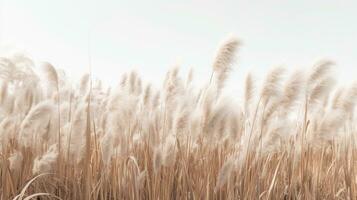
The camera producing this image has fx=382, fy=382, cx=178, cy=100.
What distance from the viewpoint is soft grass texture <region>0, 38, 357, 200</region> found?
178 cm

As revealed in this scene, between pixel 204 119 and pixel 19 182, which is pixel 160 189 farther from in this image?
pixel 19 182

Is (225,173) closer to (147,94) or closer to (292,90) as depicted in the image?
(292,90)

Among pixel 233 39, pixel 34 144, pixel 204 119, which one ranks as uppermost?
pixel 233 39

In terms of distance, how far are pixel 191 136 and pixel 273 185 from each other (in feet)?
1.61

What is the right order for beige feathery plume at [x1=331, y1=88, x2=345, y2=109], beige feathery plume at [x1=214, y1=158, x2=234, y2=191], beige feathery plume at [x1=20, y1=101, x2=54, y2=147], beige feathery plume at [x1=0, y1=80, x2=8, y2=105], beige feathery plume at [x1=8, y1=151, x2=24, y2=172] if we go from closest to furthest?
1. beige feathery plume at [x1=214, y1=158, x2=234, y2=191]
2. beige feathery plume at [x1=20, y1=101, x2=54, y2=147]
3. beige feathery plume at [x1=8, y1=151, x2=24, y2=172]
4. beige feathery plume at [x1=0, y1=80, x2=8, y2=105]
5. beige feathery plume at [x1=331, y1=88, x2=345, y2=109]

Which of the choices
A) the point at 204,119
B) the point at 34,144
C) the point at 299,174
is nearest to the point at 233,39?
the point at 204,119

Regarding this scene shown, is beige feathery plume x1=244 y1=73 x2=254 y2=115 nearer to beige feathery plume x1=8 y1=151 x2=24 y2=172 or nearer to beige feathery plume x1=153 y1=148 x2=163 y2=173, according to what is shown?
beige feathery plume x1=153 y1=148 x2=163 y2=173

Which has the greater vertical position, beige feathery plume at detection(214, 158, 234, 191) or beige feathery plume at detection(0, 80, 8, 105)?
beige feathery plume at detection(0, 80, 8, 105)

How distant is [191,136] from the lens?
1955 mm

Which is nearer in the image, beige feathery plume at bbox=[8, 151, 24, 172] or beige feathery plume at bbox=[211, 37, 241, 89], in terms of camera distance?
beige feathery plume at bbox=[8, 151, 24, 172]

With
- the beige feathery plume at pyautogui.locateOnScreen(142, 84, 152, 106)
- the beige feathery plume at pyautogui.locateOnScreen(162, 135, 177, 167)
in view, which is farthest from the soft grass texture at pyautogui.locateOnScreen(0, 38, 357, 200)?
the beige feathery plume at pyautogui.locateOnScreen(142, 84, 152, 106)

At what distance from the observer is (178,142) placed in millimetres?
1833

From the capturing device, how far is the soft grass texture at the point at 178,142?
1.78 m

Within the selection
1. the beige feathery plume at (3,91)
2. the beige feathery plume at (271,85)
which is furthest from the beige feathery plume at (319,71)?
the beige feathery plume at (3,91)
